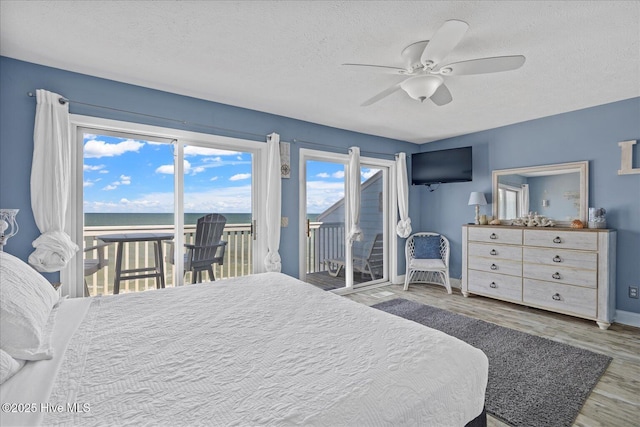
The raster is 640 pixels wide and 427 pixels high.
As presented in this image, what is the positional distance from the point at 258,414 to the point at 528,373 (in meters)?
2.37

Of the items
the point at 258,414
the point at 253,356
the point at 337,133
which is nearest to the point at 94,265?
the point at 253,356

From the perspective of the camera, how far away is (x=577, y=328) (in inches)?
126

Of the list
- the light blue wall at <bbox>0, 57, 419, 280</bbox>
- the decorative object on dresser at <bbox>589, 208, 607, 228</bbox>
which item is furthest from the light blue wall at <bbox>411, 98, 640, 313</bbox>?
the light blue wall at <bbox>0, 57, 419, 280</bbox>

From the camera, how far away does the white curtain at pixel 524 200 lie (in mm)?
4145

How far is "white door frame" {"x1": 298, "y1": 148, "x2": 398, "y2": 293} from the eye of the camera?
3957 mm

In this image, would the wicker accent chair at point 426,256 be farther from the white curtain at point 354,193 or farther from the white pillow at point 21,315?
the white pillow at point 21,315

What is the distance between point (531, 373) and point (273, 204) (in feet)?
9.28

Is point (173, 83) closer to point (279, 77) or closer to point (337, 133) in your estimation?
point (279, 77)

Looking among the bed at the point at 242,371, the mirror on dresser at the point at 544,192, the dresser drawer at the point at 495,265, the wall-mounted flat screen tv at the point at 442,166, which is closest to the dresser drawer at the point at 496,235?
the dresser drawer at the point at 495,265

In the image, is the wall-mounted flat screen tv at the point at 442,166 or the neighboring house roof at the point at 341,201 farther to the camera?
the wall-mounted flat screen tv at the point at 442,166

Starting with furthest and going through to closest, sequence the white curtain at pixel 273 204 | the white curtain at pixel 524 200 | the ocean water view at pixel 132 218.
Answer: the white curtain at pixel 524 200
the white curtain at pixel 273 204
the ocean water view at pixel 132 218

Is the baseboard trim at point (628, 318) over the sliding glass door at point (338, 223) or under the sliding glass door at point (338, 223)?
under

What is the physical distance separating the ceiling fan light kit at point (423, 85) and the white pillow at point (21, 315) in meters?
2.60

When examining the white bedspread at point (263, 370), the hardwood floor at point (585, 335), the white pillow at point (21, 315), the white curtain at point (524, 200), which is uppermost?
the white curtain at point (524, 200)
